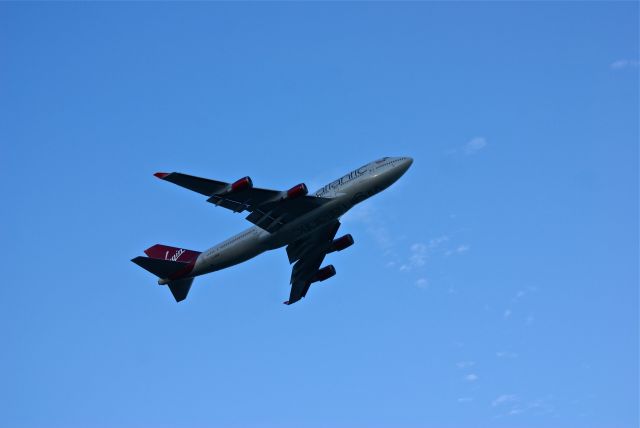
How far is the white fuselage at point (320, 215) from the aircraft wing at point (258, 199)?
0.76 meters

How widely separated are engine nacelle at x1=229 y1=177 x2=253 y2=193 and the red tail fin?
10660mm

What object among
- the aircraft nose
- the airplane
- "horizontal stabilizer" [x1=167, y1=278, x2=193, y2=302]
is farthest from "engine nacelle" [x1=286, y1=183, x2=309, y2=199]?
"horizontal stabilizer" [x1=167, y1=278, x2=193, y2=302]

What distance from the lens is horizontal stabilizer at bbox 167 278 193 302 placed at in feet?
223

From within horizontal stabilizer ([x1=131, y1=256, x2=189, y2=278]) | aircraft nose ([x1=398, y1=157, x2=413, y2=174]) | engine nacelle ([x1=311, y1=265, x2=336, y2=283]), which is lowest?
horizontal stabilizer ([x1=131, y1=256, x2=189, y2=278])

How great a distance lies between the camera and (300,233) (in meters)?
64.4

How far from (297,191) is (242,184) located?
4.43 m

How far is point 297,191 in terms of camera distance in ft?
197

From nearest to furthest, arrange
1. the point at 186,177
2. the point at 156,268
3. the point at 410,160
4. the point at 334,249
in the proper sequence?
1. the point at 186,177
2. the point at 410,160
3. the point at 156,268
4. the point at 334,249

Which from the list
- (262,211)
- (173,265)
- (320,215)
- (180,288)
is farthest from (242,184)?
(180,288)

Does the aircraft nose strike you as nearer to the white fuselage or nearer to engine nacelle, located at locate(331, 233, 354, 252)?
the white fuselage

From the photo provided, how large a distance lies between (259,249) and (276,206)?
4.96 metres

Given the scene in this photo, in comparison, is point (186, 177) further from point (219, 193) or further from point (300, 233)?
point (300, 233)

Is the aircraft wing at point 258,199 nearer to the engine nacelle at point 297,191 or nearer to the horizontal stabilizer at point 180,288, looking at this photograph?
the engine nacelle at point 297,191

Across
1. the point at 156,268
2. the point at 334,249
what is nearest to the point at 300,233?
the point at 334,249
